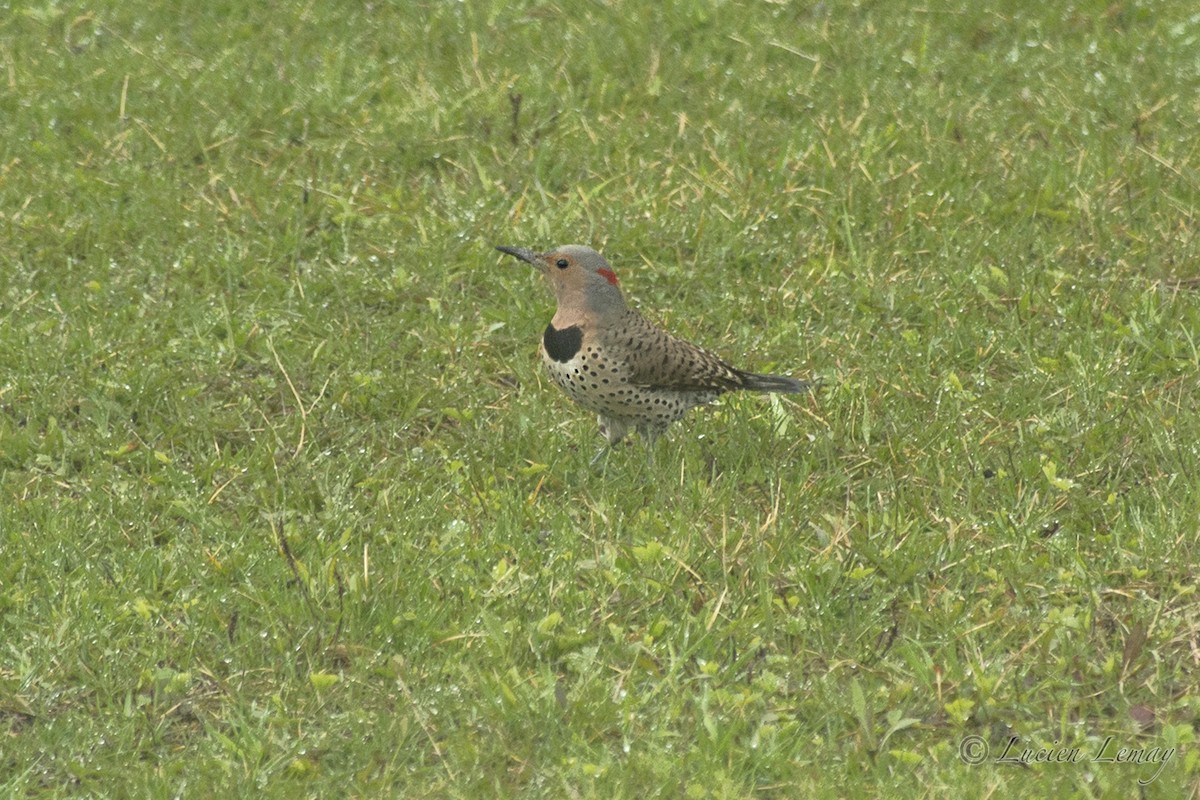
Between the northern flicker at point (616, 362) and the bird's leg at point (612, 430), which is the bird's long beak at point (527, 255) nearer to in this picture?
the northern flicker at point (616, 362)

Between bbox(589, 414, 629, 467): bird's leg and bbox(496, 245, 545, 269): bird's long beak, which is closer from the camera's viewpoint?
bbox(589, 414, 629, 467): bird's leg

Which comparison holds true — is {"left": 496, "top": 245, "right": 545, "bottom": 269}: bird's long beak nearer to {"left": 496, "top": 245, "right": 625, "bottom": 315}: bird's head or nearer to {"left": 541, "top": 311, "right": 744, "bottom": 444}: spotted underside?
{"left": 496, "top": 245, "right": 625, "bottom": 315}: bird's head

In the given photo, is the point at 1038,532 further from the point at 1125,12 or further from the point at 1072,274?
the point at 1125,12

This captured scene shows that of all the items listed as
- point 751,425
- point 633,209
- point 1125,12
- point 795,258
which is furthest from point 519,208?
point 1125,12

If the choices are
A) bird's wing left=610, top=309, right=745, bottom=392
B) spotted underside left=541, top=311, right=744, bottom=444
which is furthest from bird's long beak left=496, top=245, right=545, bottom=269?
bird's wing left=610, top=309, right=745, bottom=392

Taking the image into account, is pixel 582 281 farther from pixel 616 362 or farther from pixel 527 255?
pixel 616 362

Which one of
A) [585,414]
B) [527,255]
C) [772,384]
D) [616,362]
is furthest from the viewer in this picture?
[585,414]

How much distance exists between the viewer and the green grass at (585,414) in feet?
16.1

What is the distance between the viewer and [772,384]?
6707 mm

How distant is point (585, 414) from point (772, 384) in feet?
2.71

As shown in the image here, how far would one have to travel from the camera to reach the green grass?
491 centimetres

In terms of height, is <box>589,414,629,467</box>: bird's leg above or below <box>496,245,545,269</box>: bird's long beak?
below

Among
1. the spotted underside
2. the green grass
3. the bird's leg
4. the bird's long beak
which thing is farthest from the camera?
the bird's long beak

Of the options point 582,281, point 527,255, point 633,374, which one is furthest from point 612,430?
point 527,255
